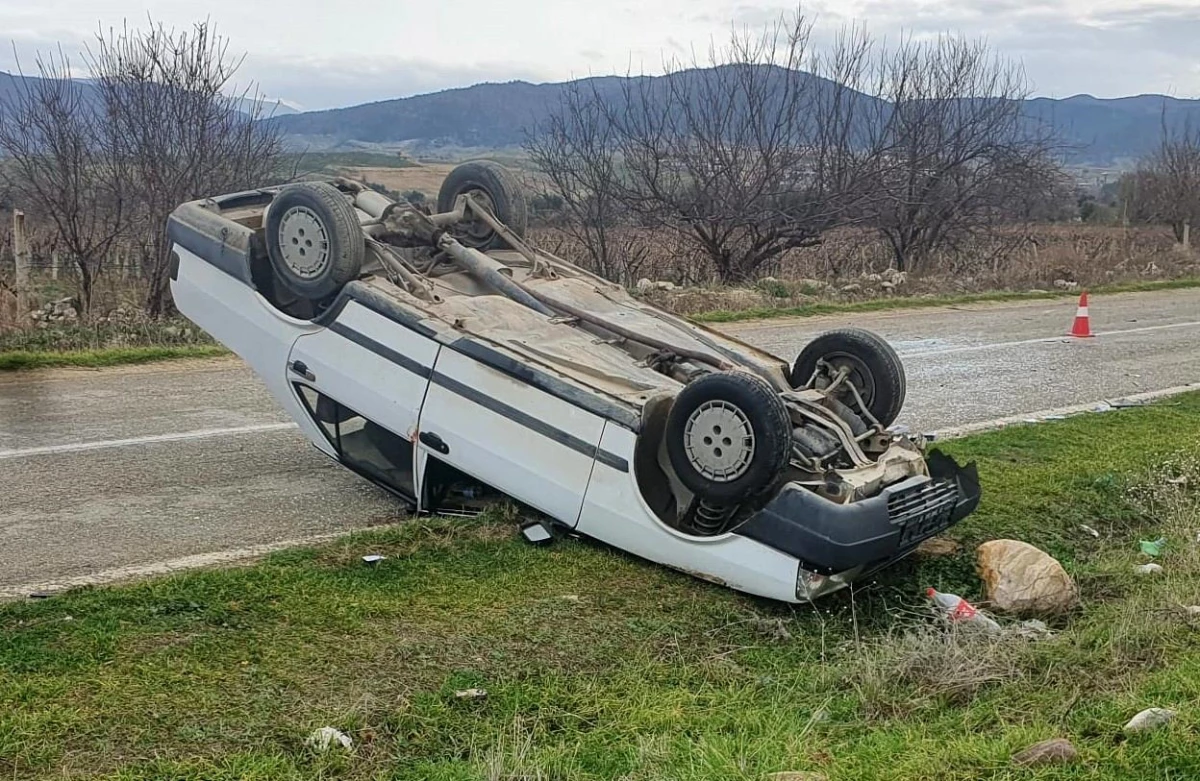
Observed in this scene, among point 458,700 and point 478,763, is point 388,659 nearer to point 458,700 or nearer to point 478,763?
point 458,700

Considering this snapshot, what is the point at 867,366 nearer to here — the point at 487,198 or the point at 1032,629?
the point at 1032,629

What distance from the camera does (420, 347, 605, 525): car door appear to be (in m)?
5.10

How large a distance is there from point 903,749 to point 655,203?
1757 centimetres

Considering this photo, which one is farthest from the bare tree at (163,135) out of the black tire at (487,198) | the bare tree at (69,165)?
the black tire at (487,198)

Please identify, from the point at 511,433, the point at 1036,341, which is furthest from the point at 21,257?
the point at 1036,341

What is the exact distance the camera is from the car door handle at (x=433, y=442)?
5.46m

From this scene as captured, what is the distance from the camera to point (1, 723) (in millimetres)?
3402

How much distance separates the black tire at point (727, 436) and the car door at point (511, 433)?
0.41 m

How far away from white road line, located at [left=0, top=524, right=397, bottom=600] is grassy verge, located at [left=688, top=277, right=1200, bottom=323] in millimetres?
7095

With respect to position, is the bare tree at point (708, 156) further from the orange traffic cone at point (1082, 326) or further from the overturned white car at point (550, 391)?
the overturned white car at point (550, 391)

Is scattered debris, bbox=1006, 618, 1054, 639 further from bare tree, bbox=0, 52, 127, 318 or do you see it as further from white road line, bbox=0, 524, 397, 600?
bare tree, bbox=0, 52, 127, 318

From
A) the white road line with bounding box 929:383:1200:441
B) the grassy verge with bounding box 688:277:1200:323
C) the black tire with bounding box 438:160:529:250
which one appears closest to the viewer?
the black tire with bounding box 438:160:529:250

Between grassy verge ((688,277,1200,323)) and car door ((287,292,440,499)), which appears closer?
car door ((287,292,440,499))

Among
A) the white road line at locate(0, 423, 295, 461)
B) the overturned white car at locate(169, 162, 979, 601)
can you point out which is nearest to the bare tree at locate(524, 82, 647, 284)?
the white road line at locate(0, 423, 295, 461)
